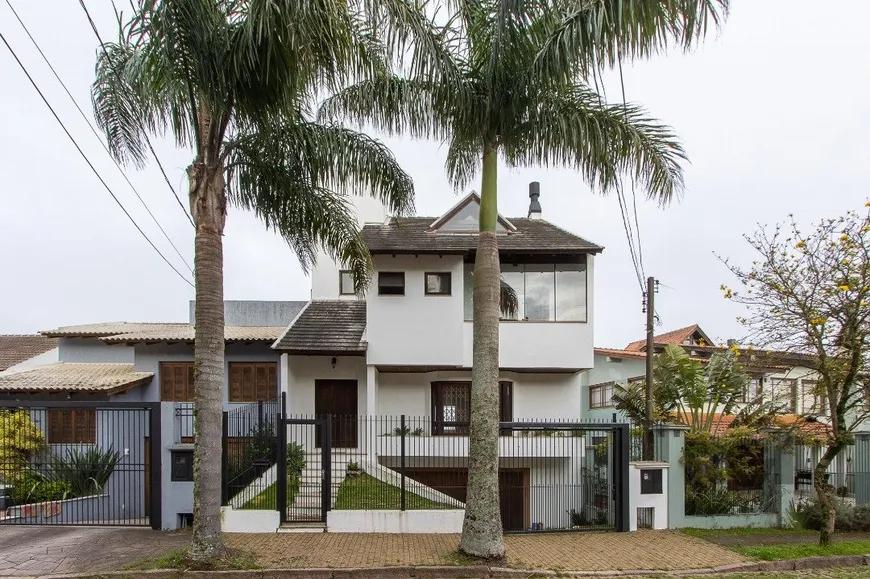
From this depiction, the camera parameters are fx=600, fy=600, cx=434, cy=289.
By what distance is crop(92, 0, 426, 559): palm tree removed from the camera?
24.3 feet

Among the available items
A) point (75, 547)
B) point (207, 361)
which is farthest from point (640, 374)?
point (75, 547)

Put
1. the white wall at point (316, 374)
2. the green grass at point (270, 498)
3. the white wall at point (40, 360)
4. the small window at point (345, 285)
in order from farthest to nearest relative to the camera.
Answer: the white wall at point (40, 360) < the small window at point (345, 285) < the white wall at point (316, 374) < the green grass at point (270, 498)

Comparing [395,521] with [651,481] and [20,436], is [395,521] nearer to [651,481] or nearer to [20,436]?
[651,481]

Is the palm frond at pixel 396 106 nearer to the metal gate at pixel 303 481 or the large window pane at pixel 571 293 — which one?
the metal gate at pixel 303 481

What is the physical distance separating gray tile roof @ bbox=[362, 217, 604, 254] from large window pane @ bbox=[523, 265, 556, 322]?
79 centimetres

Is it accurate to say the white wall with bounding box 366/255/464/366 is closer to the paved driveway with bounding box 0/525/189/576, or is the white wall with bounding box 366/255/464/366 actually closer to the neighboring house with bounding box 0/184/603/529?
the neighboring house with bounding box 0/184/603/529

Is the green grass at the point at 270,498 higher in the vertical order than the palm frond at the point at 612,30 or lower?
lower

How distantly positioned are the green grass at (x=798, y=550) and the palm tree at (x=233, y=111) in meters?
8.51

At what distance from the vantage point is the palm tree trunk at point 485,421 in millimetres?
8617

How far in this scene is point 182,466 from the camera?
11219 millimetres

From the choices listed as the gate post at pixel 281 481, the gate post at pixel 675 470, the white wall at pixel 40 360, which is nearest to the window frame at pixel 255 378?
the gate post at pixel 281 481

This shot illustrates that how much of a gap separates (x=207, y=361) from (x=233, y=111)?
3.49m

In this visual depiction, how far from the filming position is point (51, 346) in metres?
25.3

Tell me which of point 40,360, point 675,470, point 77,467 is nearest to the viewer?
point 675,470
